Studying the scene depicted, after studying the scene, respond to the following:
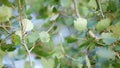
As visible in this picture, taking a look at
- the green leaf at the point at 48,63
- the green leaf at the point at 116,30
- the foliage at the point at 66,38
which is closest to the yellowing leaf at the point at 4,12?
the foliage at the point at 66,38

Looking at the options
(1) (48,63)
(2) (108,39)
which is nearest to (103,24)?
(2) (108,39)

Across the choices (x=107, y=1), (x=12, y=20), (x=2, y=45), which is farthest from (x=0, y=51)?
(x=107, y=1)

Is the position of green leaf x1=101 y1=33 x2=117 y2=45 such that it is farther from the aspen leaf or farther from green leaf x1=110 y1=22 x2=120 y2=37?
the aspen leaf

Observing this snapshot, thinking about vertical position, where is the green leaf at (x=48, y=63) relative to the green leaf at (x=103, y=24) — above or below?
below

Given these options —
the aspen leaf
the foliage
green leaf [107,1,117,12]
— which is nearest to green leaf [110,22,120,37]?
the foliage

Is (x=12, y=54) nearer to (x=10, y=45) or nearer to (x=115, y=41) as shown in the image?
(x=10, y=45)

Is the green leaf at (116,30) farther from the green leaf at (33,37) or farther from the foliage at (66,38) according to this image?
the green leaf at (33,37)

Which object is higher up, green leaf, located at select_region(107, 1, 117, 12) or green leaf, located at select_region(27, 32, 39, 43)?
green leaf, located at select_region(107, 1, 117, 12)

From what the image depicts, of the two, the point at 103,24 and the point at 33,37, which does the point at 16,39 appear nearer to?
the point at 33,37
